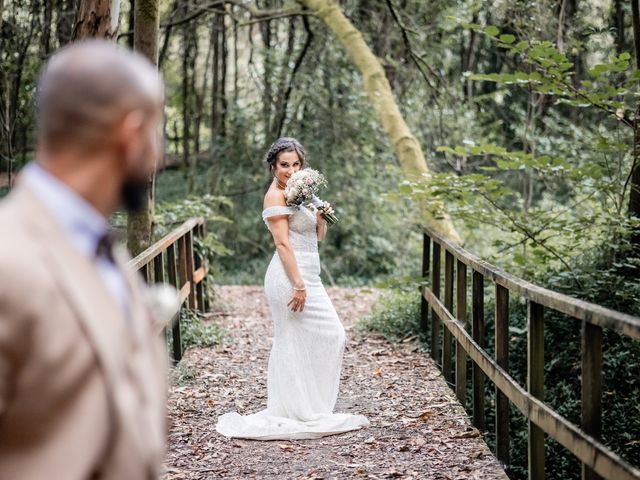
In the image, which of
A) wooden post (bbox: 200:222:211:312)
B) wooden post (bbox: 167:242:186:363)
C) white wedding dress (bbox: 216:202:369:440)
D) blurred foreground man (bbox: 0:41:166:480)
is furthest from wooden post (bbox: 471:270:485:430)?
wooden post (bbox: 200:222:211:312)

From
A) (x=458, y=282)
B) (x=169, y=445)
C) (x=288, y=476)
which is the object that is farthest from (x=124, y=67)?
(x=458, y=282)

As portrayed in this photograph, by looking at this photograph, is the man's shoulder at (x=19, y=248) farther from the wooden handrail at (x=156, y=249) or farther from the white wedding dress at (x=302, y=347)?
the white wedding dress at (x=302, y=347)

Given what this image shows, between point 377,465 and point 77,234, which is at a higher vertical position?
point 77,234

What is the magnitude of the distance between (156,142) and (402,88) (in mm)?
14968

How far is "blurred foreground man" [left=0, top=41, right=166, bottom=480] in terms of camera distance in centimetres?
167

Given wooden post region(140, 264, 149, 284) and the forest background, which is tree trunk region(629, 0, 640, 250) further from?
wooden post region(140, 264, 149, 284)

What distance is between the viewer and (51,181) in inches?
70.4

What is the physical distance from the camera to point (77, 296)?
1.71m

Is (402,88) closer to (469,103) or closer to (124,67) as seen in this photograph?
(469,103)

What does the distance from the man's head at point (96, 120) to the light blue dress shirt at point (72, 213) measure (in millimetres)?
19

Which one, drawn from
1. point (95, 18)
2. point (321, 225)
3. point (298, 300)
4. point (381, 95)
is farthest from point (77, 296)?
point (381, 95)

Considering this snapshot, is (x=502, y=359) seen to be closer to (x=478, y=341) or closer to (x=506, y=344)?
(x=506, y=344)

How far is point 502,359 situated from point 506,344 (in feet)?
0.34

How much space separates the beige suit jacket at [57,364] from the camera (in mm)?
1655
